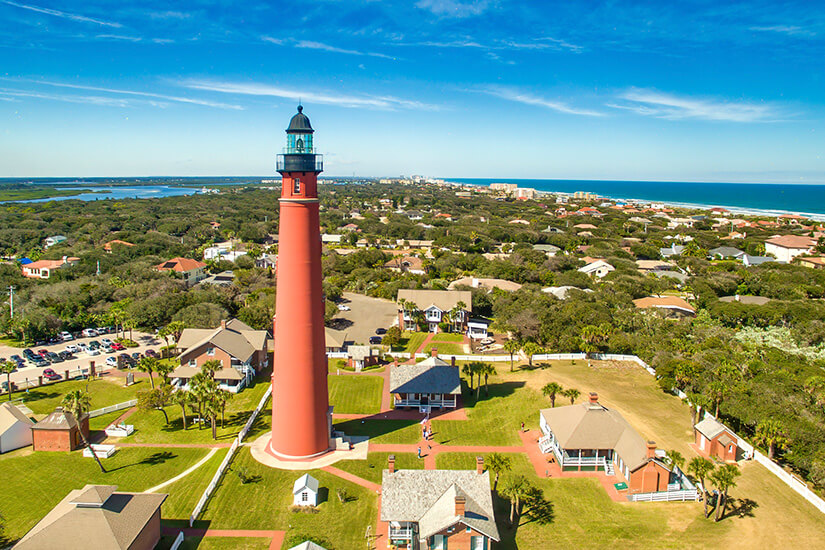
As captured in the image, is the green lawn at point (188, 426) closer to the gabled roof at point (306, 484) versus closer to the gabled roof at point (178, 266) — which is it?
the gabled roof at point (306, 484)

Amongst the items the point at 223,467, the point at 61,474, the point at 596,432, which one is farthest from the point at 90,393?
the point at 596,432

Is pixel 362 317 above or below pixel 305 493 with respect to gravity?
below

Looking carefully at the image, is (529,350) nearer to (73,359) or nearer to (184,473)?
(184,473)

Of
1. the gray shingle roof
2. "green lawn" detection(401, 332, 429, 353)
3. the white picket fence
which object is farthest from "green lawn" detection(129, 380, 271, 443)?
"green lawn" detection(401, 332, 429, 353)

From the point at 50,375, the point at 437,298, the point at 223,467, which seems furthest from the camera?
the point at 437,298

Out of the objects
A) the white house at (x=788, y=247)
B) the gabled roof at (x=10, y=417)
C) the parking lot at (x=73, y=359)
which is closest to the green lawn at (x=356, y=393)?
the gabled roof at (x=10, y=417)

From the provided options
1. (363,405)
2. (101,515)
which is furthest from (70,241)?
(101,515)

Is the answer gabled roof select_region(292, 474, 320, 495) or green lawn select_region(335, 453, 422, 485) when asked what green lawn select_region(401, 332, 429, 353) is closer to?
green lawn select_region(335, 453, 422, 485)

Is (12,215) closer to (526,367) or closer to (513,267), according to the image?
(513,267)
